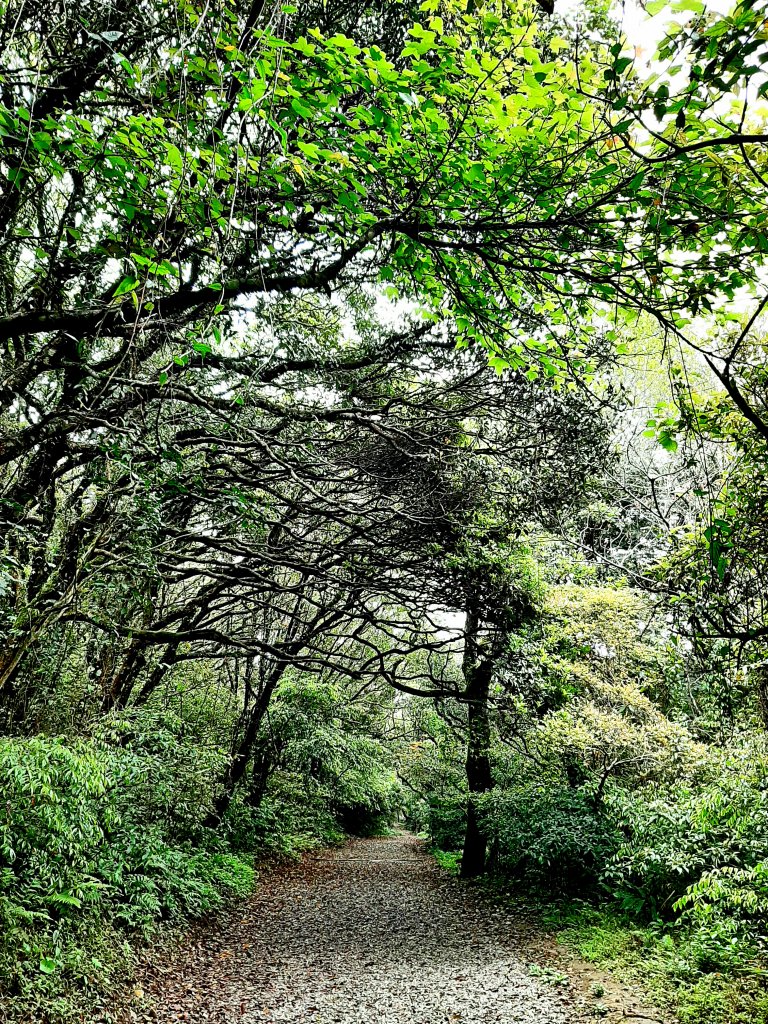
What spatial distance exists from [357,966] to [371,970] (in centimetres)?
24

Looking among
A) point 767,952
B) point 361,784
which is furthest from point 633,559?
point 361,784

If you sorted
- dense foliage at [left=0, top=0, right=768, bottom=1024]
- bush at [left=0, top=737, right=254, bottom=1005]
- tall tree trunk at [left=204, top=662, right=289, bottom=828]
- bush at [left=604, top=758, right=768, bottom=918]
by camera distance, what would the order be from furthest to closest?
tall tree trunk at [left=204, top=662, right=289, bottom=828] < bush at [left=604, top=758, right=768, bottom=918] < bush at [left=0, top=737, right=254, bottom=1005] < dense foliage at [left=0, top=0, right=768, bottom=1024]

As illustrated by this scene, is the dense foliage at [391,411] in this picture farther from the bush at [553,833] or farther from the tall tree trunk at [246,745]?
the tall tree trunk at [246,745]

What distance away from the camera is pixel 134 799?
7523mm

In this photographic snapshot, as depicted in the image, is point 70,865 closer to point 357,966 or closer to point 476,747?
point 357,966

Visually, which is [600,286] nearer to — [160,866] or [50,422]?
[50,422]

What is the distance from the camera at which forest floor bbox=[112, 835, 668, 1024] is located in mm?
5590

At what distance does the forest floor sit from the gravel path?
2 cm

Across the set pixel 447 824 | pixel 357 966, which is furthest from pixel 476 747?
pixel 447 824

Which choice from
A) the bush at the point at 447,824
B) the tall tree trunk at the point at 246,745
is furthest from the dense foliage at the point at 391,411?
the bush at the point at 447,824

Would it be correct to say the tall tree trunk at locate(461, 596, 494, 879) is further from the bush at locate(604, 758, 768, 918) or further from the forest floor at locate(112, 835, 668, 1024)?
the bush at locate(604, 758, 768, 918)

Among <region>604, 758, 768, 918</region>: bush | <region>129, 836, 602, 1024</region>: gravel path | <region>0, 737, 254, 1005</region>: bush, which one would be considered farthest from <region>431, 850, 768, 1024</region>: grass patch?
<region>0, 737, 254, 1005</region>: bush

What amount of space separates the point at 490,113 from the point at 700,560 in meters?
3.17

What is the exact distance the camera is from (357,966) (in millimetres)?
7148
